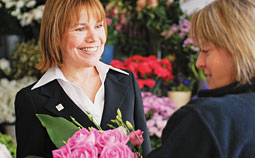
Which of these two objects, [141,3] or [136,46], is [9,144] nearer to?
[136,46]

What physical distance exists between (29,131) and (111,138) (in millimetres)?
542

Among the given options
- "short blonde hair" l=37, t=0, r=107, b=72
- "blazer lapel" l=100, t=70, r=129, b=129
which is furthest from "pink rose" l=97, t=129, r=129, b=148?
"short blonde hair" l=37, t=0, r=107, b=72

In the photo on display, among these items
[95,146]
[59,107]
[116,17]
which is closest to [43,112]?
[59,107]

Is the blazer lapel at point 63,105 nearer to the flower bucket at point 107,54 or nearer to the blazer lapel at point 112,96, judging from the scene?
the blazer lapel at point 112,96

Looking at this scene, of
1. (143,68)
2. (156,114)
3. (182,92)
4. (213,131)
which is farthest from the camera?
(182,92)

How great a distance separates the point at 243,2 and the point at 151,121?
141 centimetres

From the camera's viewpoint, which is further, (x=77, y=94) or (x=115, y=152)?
(x=77, y=94)

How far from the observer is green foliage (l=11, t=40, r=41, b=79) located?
2.51 m

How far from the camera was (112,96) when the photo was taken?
4.13 ft

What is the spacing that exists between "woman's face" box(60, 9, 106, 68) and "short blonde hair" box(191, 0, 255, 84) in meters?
0.54

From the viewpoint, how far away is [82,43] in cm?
117

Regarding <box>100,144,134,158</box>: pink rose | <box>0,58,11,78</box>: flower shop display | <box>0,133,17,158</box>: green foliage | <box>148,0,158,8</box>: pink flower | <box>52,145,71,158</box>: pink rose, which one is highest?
<box>148,0,158,8</box>: pink flower

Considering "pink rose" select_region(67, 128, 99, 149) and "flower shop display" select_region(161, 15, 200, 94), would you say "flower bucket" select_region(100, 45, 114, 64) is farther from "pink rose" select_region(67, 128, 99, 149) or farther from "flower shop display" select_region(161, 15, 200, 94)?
"pink rose" select_region(67, 128, 99, 149)

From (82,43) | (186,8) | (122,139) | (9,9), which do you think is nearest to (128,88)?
(82,43)
